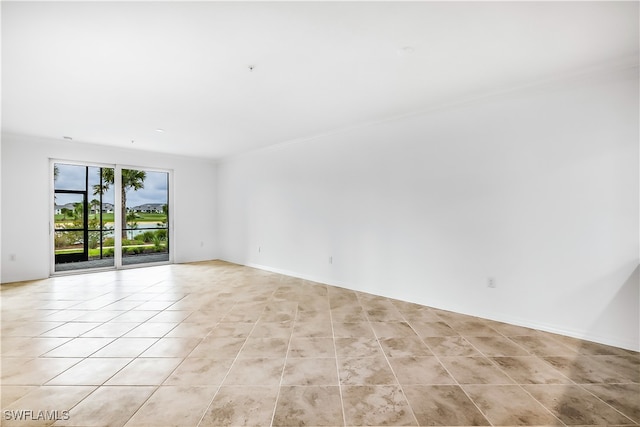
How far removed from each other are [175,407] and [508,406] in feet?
6.84

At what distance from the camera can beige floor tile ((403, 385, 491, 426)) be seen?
64.6 inches

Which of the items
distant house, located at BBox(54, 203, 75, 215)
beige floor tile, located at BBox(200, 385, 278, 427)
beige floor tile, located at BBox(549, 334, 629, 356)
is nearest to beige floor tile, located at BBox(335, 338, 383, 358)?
beige floor tile, located at BBox(200, 385, 278, 427)

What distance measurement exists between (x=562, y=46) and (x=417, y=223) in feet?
7.16

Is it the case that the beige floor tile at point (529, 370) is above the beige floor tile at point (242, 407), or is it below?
above

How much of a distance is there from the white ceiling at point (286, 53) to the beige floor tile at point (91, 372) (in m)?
2.52

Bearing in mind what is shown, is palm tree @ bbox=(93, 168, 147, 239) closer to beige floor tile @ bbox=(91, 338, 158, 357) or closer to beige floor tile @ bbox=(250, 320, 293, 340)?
beige floor tile @ bbox=(91, 338, 158, 357)

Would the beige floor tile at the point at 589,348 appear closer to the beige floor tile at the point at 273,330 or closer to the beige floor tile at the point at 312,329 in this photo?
the beige floor tile at the point at 312,329

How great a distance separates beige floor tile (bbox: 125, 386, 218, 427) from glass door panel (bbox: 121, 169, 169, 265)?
17.1ft

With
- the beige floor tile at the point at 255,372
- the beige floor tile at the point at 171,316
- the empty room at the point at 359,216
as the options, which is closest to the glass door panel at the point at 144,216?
the empty room at the point at 359,216

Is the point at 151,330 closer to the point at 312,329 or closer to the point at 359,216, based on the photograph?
the point at 312,329

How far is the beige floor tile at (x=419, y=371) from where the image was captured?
2029 mm

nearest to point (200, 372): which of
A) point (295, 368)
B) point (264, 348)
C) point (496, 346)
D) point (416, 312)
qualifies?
point (264, 348)

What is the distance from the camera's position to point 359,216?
4.34 m

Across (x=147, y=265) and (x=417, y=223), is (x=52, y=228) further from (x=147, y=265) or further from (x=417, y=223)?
(x=417, y=223)
